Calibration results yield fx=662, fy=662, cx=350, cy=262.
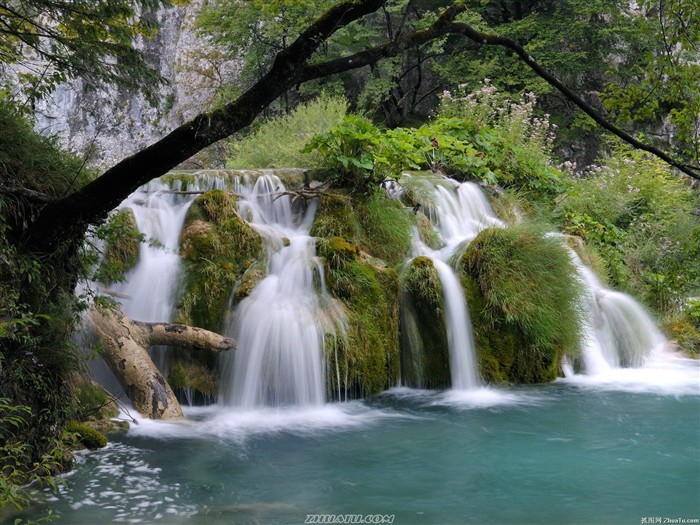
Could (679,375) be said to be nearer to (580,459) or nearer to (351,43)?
(580,459)

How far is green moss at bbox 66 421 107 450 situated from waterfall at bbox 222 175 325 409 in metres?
1.71

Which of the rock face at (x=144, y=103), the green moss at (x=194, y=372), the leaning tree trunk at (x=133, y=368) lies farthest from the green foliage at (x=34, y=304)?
the rock face at (x=144, y=103)

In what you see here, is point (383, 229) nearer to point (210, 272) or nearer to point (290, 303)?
point (290, 303)

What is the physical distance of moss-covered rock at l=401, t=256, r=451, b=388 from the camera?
757 cm

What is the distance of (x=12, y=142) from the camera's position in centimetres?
431

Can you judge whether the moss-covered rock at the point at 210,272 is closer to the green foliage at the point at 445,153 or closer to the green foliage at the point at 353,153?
the green foliage at the point at 353,153

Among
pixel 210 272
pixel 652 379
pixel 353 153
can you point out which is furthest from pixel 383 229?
pixel 652 379

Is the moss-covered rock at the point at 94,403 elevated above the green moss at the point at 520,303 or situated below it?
below

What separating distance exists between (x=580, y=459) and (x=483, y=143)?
24.2ft

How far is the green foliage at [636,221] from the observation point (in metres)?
10.8

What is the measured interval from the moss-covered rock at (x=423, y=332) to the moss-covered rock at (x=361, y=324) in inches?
8.1

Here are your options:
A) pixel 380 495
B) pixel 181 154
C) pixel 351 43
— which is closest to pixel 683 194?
pixel 351 43

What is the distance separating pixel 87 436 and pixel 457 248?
201 inches

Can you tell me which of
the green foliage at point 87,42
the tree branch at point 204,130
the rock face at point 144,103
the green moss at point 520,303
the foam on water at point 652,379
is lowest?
the foam on water at point 652,379
